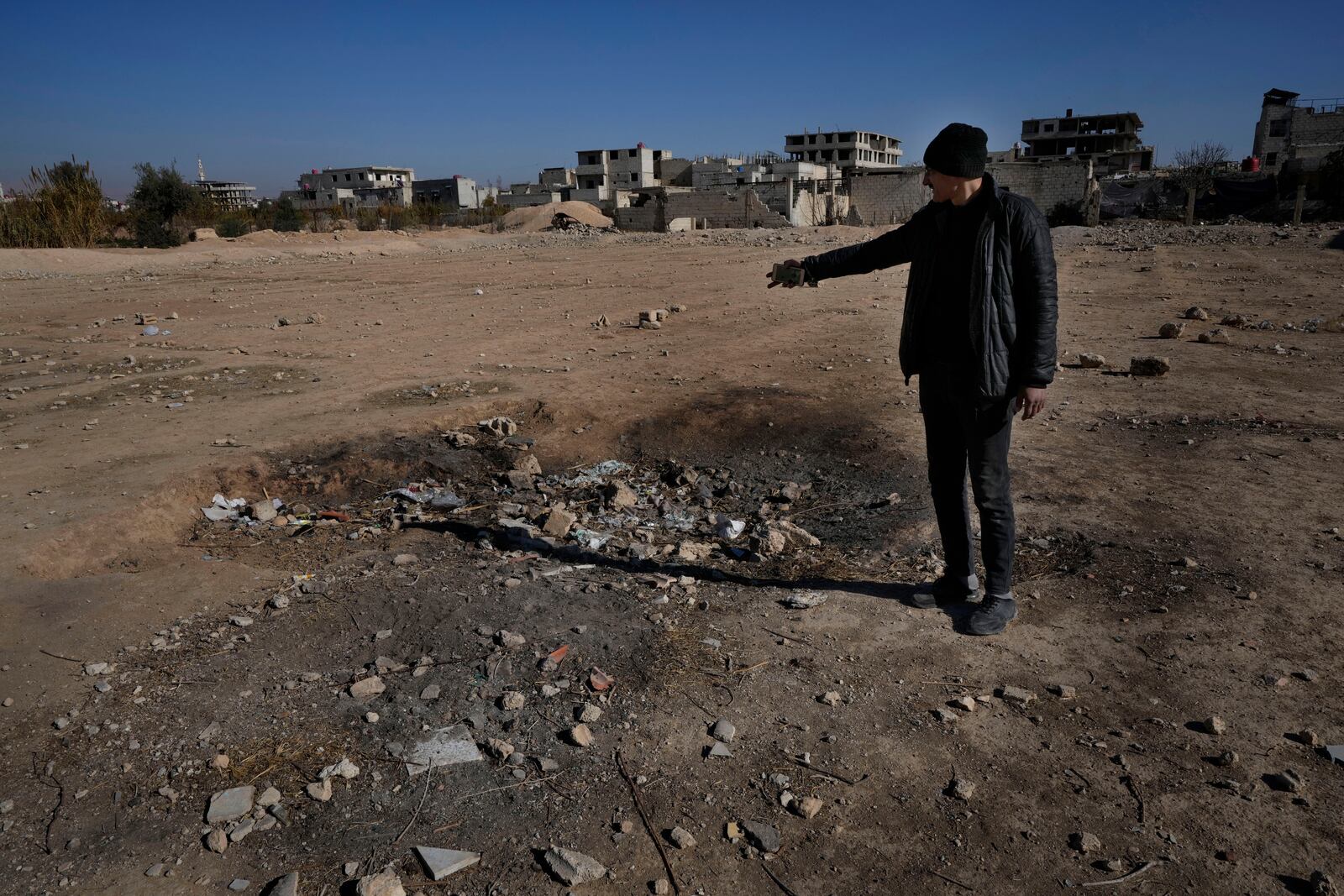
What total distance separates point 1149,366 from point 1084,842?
5.61 metres

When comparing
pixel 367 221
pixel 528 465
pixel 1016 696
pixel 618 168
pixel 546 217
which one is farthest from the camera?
pixel 618 168

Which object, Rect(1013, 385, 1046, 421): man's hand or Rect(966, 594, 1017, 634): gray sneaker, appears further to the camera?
Rect(966, 594, 1017, 634): gray sneaker

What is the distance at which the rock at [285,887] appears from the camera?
1.88 meters

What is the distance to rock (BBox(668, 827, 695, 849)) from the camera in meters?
2.03

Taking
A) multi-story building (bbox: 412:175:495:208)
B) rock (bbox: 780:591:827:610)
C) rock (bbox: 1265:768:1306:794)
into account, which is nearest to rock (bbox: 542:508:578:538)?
rock (bbox: 780:591:827:610)

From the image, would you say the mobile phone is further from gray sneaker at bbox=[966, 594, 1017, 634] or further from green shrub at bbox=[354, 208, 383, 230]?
green shrub at bbox=[354, 208, 383, 230]

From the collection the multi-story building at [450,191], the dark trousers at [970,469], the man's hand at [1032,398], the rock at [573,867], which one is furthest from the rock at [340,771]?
the multi-story building at [450,191]

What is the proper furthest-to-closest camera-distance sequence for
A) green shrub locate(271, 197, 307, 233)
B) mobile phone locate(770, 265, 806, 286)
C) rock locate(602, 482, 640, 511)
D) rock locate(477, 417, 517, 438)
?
green shrub locate(271, 197, 307, 233), rock locate(477, 417, 517, 438), rock locate(602, 482, 640, 511), mobile phone locate(770, 265, 806, 286)

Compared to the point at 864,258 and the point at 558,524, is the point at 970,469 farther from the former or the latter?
the point at 558,524

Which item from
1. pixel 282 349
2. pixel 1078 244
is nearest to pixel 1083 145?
pixel 1078 244

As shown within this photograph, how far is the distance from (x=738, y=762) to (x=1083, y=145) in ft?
244

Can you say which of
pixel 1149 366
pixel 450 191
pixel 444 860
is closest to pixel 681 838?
pixel 444 860

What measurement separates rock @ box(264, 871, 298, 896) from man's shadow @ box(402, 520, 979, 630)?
6.07ft

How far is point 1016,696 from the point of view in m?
2.54
